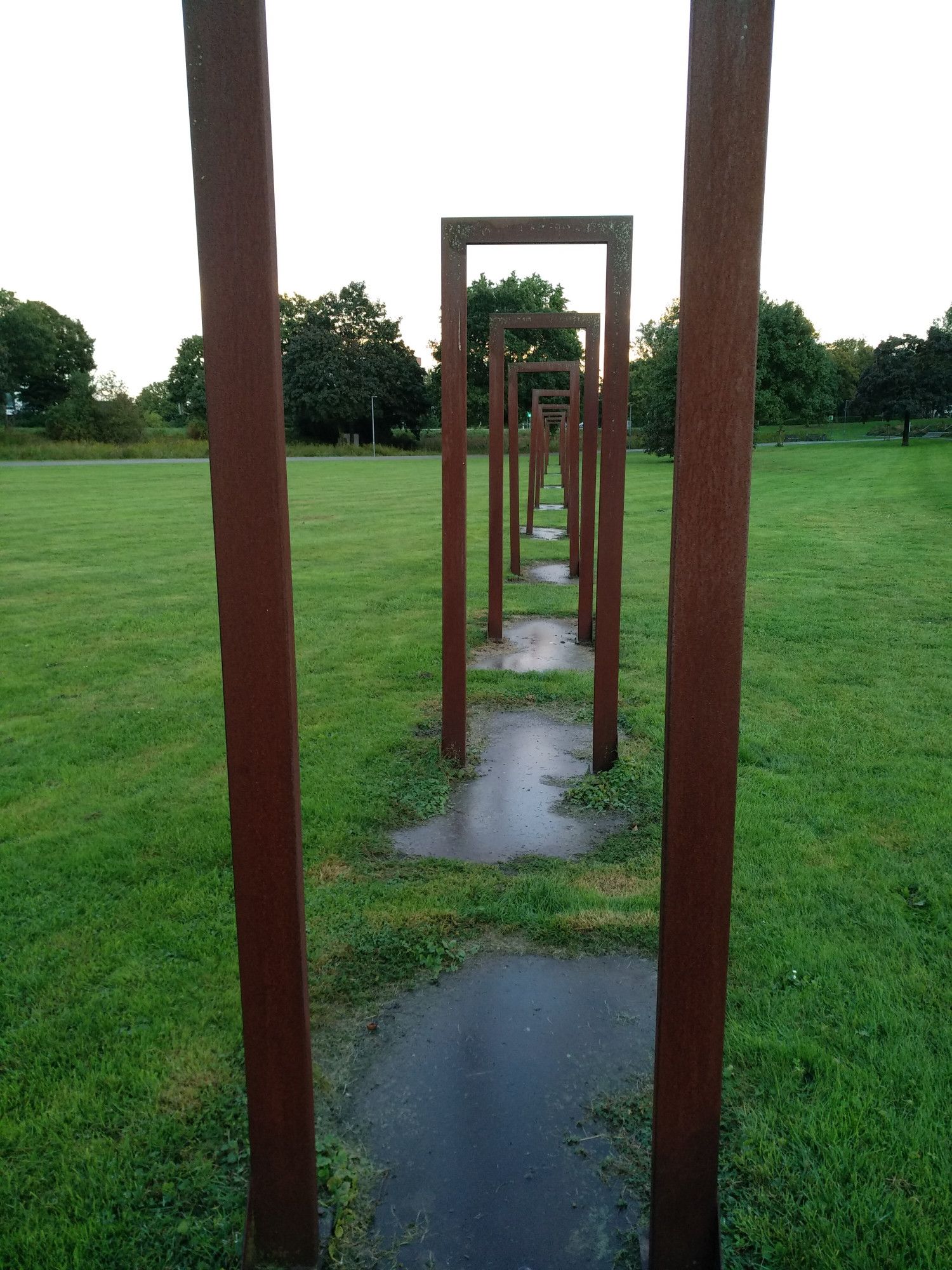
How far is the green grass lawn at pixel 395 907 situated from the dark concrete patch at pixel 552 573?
2965mm

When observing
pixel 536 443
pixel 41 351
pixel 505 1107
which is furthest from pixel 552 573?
pixel 41 351

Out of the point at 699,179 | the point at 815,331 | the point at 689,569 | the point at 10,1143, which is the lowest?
the point at 10,1143

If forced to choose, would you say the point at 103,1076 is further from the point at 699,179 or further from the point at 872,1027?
the point at 699,179

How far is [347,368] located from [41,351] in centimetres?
2315

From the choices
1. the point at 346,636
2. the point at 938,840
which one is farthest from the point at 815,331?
the point at 938,840

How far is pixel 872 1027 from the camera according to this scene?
319cm

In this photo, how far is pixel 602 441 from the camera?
5.70m

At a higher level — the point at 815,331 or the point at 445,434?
the point at 815,331

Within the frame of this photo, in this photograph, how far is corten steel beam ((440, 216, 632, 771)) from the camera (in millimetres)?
5602

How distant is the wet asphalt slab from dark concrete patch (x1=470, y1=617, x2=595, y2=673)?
4639 millimetres

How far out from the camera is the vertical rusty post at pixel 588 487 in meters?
8.86

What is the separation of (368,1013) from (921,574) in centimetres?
1202

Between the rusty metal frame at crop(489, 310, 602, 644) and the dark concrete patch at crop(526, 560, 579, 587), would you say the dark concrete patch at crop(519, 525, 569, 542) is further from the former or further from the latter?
the rusty metal frame at crop(489, 310, 602, 644)

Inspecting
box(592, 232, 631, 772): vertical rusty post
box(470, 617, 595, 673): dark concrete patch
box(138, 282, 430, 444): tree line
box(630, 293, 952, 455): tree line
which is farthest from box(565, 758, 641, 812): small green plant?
box(138, 282, 430, 444): tree line
